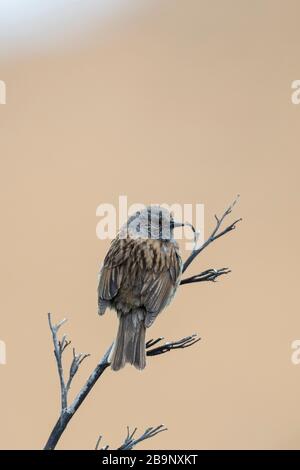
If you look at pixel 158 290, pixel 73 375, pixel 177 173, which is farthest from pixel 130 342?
pixel 177 173

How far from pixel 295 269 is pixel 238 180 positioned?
52 centimetres

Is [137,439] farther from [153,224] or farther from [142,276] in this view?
[153,224]

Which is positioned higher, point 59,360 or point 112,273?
point 112,273

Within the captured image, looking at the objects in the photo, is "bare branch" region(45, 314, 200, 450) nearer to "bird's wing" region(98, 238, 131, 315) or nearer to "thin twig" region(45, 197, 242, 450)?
"thin twig" region(45, 197, 242, 450)

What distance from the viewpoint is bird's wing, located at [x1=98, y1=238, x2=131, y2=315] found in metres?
1.45

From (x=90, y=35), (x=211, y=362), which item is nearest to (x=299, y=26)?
(x=90, y=35)

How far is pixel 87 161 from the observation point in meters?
3.19

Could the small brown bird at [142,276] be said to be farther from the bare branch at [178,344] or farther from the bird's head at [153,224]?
the bare branch at [178,344]

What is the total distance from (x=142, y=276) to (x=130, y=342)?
218 millimetres

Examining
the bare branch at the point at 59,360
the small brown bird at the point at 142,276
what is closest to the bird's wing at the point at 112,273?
the small brown bird at the point at 142,276

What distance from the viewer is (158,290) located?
4.78 ft

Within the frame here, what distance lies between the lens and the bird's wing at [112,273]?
1.45m

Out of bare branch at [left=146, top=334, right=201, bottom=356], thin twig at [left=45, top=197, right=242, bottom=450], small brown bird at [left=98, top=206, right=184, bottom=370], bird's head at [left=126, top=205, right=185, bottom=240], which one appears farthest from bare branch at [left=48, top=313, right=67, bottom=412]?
bird's head at [left=126, top=205, right=185, bottom=240]
